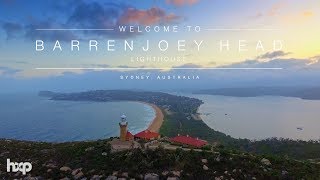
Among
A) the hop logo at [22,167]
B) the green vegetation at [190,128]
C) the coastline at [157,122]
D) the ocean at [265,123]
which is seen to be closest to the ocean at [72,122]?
the coastline at [157,122]

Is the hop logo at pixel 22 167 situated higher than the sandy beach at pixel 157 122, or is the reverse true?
the hop logo at pixel 22 167

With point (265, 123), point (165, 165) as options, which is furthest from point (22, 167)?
point (265, 123)

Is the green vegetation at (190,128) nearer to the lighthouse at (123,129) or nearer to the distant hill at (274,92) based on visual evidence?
the lighthouse at (123,129)

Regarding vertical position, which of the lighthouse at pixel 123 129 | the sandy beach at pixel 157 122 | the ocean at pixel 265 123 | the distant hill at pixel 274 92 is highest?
the lighthouse at pixel 123 129

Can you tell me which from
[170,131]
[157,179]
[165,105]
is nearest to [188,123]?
[170,131]

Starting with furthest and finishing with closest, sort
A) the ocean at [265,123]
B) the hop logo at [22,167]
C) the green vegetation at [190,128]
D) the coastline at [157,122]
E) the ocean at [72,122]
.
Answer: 1. the ocean at [265,123]
2. the coastline at [157,122]
3. the ocean at [72,122]
4. the green vegetation at [190,128]
5. the hop logo at [22,167]

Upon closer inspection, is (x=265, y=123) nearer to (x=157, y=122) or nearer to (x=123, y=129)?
(x=157, y=122)

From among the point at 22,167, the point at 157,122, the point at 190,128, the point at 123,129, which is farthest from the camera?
the point at 157,122

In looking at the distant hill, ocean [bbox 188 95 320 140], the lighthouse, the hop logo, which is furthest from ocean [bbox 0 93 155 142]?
the distant hill

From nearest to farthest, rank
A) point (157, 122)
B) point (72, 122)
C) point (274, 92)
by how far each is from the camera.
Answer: point (157, 122)
point (72, 122)
point (274, 92)
